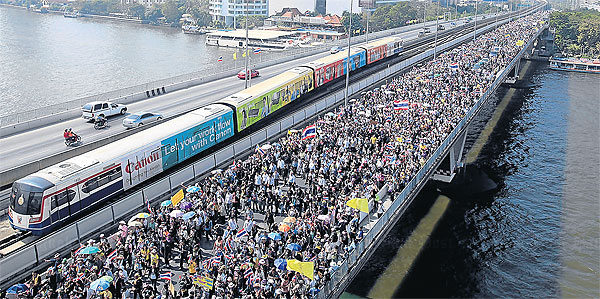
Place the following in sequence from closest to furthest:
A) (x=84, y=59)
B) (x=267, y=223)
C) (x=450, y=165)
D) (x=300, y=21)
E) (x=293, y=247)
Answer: (x=293, y=247) < (x=267, y=223) < (x=450, y=165) < (x=84, y=59) < (x=300, y=21)

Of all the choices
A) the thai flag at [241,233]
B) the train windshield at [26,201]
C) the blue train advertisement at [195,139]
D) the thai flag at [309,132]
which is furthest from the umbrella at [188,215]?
the thai flag at [309,132]

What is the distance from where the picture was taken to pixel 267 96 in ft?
131

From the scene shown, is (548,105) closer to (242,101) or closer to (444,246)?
(444,246)

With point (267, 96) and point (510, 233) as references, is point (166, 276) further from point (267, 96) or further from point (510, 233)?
point (510, 233)

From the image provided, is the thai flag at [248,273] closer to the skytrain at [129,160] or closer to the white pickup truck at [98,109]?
the skytrain at [129,160]

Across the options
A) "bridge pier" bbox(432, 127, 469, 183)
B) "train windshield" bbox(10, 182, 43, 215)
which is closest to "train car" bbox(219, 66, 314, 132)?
"bridge pier" bbox(432, 127, 469, 183)

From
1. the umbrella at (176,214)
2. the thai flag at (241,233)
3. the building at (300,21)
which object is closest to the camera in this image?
the thai flag at (241,233)

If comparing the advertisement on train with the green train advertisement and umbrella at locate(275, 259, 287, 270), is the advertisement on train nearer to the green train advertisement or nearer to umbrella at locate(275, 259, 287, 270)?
the green train advertisement

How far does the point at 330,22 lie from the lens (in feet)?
537

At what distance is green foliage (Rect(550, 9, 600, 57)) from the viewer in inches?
4616

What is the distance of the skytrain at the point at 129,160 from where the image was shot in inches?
842

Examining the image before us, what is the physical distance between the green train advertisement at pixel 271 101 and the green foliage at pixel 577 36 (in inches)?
3584

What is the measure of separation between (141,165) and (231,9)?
157m

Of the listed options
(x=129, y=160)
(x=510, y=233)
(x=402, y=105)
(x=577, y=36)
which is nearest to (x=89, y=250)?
(x=129, y=160)
